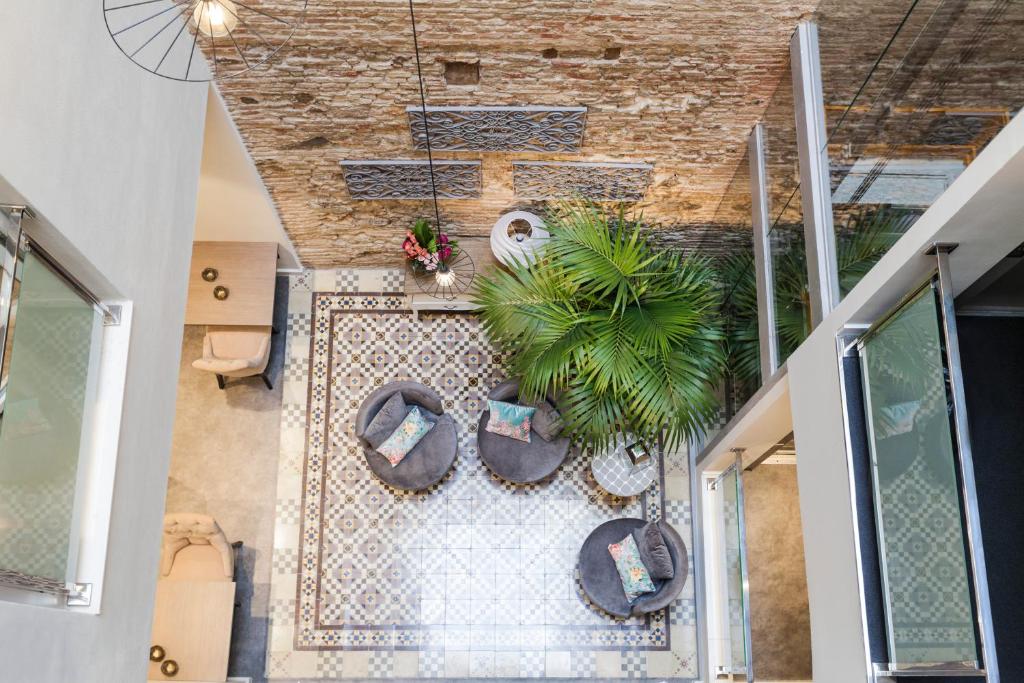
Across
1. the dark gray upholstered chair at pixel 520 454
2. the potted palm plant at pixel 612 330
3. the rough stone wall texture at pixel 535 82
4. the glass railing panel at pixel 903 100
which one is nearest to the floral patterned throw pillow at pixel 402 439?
the dark gray upholstered chair at pixel 520 454

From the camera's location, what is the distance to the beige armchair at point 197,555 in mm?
6391

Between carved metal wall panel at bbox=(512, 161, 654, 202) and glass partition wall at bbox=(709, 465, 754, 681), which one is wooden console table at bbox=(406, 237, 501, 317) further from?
glass partition wall at bbox=(709, 465, 754, 681)

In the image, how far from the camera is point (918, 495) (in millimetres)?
3361

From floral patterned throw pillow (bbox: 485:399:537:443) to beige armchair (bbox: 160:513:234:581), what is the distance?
2.03 meters

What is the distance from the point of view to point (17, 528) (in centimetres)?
318

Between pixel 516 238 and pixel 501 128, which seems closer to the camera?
pixel 501 128

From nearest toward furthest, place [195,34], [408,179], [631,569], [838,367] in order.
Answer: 1. [838,367]
2. [195,34]
3. [408,179]
4. [631,569]

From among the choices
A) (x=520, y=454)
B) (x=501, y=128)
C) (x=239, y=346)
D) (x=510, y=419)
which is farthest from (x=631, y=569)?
(x=239, y=346)

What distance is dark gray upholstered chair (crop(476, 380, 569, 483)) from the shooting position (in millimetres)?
6695

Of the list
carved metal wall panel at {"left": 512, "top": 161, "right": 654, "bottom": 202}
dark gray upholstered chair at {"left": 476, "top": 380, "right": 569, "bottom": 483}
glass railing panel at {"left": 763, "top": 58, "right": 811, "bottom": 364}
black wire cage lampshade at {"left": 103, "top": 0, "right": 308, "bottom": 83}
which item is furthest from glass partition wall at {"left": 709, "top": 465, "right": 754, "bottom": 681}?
black wire cage lampshade at {"left": 103, "top": 0, "right": 308, "bottom": 83}

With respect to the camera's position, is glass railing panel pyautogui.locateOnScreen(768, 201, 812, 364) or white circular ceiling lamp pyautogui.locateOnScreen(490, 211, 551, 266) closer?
glass railing panel pyautogui.locateOnScreen(768, 201, 812, 364)

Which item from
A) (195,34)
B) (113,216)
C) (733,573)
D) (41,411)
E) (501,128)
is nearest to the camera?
(41,411)

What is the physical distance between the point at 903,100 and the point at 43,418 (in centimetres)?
342

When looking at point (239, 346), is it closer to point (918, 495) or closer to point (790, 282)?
point (790, 282)
